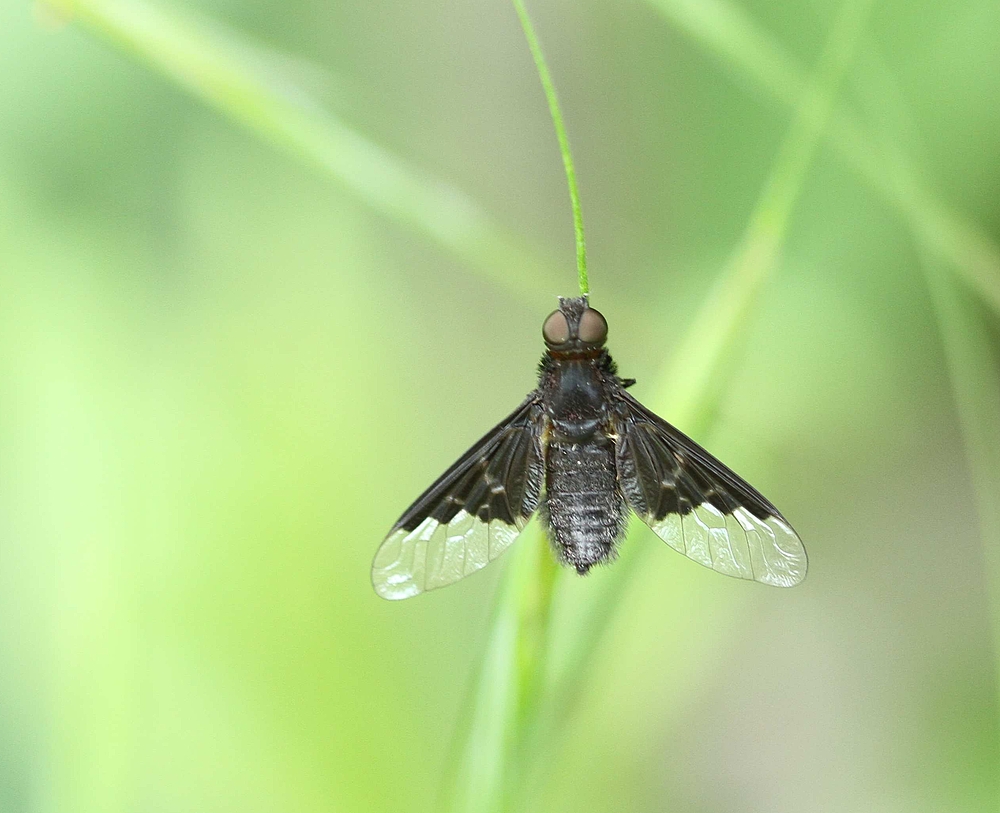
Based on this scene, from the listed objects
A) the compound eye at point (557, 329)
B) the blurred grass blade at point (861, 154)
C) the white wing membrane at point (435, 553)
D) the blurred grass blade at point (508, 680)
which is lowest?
the blurred grass blade at point (508, 680)

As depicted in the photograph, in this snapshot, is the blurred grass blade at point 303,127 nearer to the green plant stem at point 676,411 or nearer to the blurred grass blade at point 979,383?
the green plant stem at point 676,411

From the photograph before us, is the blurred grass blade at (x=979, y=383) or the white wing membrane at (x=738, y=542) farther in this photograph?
the blurred grass blade at (x=979, y=383)

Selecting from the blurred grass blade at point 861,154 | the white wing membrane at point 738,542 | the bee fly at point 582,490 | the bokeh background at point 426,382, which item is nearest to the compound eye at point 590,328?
the bee fly at point 582,490

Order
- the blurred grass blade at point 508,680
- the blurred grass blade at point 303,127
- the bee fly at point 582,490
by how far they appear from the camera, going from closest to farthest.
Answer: the blurred grass blade at point 508,680
the bee fly at point 582,490
the blurred grass blade at point 303,127

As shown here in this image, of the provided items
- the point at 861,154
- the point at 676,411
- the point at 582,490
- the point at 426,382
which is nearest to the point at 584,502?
the point at 582,490

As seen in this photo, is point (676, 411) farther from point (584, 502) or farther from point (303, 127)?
point (303, 127)

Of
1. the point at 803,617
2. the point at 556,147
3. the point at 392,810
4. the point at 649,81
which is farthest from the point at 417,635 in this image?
the point at 649,81
